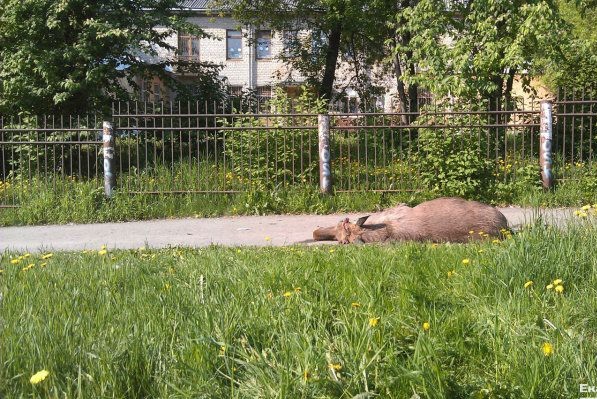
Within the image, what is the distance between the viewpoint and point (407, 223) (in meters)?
8.44

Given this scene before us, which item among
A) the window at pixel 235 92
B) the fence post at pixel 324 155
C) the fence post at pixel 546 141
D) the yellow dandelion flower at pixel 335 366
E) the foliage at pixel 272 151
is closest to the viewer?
the yellow dandelion flower at pixel 335 366

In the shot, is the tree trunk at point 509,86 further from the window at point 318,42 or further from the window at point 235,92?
the window at point 318,42

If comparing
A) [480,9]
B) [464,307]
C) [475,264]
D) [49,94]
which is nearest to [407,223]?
[475,264]

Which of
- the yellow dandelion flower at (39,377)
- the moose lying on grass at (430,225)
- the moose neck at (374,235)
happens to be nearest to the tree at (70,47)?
the moose lying on grass at (430,225)

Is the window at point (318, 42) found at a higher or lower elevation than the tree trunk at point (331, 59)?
higher

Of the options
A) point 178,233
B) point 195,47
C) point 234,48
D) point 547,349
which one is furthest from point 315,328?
point 234,48

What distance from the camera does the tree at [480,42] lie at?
1341cm

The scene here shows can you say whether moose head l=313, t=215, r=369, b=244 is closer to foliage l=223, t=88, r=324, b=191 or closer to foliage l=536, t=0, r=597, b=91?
foliage l=223, t=88, r=324, b=191

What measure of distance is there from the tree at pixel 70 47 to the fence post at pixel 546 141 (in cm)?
826

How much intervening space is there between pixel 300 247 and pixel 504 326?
415 cm

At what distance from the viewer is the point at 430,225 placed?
27.1ft

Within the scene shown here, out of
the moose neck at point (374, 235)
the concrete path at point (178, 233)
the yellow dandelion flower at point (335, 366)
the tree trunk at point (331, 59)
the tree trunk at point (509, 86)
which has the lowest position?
the concrete path at point (178, 233)

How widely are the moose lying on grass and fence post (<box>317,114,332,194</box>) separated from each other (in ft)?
10.5

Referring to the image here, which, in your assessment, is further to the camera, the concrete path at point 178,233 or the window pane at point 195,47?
the window pane at point 195,47
